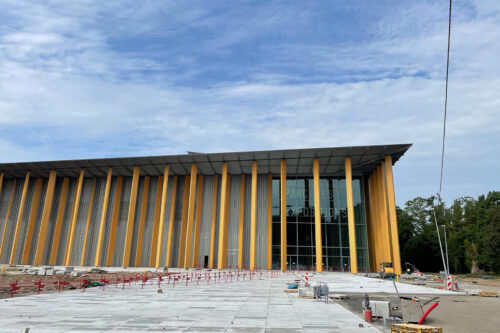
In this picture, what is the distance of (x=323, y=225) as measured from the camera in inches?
1863

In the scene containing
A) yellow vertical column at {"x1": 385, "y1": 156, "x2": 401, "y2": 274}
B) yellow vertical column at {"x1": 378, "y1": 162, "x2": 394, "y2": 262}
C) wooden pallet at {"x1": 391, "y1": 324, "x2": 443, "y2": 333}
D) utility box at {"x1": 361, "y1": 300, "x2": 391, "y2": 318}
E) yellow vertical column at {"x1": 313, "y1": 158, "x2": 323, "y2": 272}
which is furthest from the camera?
yellow vertical column at {"x1": 378, "y1": 162, "x2": 394, "y2": 262}

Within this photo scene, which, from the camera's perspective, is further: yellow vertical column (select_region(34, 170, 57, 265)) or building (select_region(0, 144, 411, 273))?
yellow vertical column (select_region(34, 170, 57, 265))

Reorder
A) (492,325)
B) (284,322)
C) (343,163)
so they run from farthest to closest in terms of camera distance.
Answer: (343,163)
(492,325)
(284,322)

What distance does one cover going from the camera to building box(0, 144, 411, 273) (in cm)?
4356

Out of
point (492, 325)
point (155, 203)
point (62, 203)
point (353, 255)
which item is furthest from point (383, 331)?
point (62, 203)

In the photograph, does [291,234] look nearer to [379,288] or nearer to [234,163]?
[234,163]

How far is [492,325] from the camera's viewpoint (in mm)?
11391

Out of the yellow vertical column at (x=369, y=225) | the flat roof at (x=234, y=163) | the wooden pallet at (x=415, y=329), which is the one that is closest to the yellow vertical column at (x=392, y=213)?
the flat roof at (x=234, y=163)

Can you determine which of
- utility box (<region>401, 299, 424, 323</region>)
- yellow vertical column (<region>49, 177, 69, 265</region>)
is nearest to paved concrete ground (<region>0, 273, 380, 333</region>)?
utility box (<region>401, 299, 424, 323</region>)

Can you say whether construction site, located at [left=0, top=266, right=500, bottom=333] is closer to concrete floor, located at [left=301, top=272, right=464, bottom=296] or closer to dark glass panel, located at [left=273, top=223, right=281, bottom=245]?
concrete floor, located at [left=301, top=272, right=464, bottom=296]

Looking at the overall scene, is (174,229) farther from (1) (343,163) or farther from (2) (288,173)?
(1) (343,163)

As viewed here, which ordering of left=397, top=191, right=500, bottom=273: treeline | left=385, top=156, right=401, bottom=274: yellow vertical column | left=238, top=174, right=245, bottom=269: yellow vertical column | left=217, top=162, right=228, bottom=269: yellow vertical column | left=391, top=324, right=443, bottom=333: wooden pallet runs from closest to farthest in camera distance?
left=391, top=324, right=443, bottom=333: wooden pallet < left=385, top=156, right=401, bottom=274: yellow vertical column < left=217, top=162, right=228, bottom=269: yellow vertical column < left=238, top=174, right=245, bottom=269: yellow vertical column < left=397, top=191, right=500, bottom=273: treeline

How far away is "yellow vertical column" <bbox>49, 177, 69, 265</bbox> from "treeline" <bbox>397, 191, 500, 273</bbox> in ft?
216

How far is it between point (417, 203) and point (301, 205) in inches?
1933
